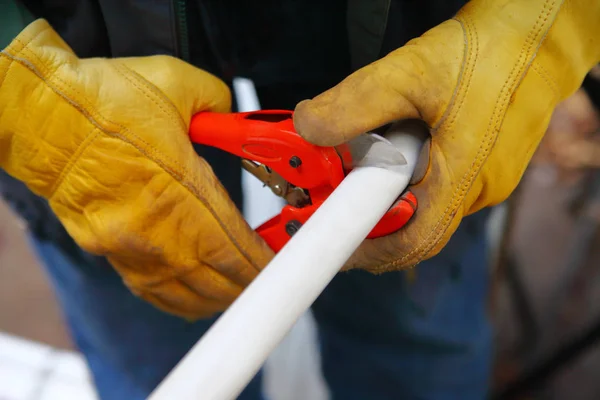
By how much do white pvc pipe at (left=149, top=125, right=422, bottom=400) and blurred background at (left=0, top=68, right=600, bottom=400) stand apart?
68cm

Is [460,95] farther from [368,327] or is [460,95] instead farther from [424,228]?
[368,327]

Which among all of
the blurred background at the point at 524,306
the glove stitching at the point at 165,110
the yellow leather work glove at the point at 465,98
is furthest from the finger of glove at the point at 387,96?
the blurred background at the point at 524,306

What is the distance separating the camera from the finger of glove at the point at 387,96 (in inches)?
17.0

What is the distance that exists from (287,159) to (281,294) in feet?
0.49

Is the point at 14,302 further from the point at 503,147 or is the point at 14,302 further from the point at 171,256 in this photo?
the point at 503,147

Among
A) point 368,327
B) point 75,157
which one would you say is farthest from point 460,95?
point 368,327

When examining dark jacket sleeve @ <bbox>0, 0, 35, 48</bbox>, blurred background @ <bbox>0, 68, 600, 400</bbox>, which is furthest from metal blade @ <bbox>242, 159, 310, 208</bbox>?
blurred background @ <bbox>0, 68, 600, 400</bbox>

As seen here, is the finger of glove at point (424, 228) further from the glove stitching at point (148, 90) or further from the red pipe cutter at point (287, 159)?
the glove stitching at point (148, 90)

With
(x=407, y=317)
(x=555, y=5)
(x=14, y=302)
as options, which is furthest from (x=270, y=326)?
(x=14, y=302)

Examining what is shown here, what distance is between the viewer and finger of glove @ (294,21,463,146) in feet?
1.42

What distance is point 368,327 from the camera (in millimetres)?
833

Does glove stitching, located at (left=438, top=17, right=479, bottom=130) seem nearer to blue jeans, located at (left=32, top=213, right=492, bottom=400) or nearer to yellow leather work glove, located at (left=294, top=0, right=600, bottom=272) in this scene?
yellow leather work glove, located at (left=294, top=0, right=600, bottom=272)

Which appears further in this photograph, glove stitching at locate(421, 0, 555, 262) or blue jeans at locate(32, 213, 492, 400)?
blue jeans at locate(32, 213, 492, 400)

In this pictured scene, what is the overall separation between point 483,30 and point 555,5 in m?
0.07
